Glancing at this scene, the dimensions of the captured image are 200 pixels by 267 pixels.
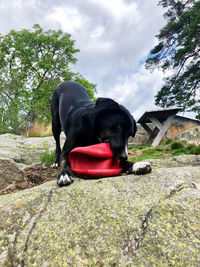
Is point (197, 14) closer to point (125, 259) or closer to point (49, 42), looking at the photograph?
point (125, 259)

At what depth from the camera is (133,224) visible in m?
1.29

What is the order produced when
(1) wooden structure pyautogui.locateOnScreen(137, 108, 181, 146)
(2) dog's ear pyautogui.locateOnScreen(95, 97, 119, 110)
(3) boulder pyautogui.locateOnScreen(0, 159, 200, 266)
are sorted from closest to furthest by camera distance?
1. (3) boulder pyautogui.locateOnScreen(0, 159, 200, 266)
2. (2) dog's ear pyautogui.locateOnScreen(95, 97, 119, 110)
3. (1) wooden structure pyautogui.locateOnScreen(137, 108, 181, 146)

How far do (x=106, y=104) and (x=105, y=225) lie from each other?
5.83ft

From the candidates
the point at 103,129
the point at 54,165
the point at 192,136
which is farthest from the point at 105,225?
the point at 192,136

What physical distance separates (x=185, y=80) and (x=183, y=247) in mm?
12233

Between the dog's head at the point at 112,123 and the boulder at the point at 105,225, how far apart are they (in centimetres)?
89

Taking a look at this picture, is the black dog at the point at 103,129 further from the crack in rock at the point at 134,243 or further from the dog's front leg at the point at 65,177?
the crack in rock at the point at 134,243

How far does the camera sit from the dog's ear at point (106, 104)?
8.87ft

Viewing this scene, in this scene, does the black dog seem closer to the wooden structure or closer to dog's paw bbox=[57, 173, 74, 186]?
dog's paw bbox=[57, 173, 74, 186]

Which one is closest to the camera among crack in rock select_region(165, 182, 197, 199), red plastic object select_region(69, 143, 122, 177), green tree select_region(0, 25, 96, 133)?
crack in rock select_region(165, 182, 197, 199)

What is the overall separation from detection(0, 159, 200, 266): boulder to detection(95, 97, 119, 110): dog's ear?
1.28m

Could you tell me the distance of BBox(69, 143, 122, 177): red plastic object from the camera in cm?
222

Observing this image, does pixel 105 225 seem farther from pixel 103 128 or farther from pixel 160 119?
pixel 160 119

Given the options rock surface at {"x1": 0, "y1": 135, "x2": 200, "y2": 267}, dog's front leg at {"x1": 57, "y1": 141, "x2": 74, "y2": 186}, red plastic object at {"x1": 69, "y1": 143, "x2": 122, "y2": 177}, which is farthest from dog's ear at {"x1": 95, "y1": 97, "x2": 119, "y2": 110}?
rock surface at {"x1": 0, "y1": 135, "x2": 200, "y2": 267}
